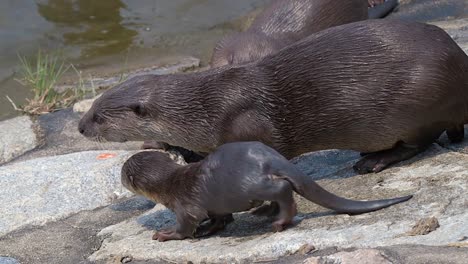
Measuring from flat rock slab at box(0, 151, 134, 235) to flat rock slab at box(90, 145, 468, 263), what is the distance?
0.36m

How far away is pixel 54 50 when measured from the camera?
819 centimetres

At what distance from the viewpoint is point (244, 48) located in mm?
5730

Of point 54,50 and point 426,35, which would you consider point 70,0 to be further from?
point 426,35

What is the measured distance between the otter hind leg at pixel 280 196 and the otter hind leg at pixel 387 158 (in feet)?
2.21

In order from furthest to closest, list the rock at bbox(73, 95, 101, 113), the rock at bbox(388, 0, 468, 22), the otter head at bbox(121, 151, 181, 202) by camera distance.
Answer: the rock at bbox(388, 0, 468, 22), the rock at bbox(73, 95, 101, 113), the otter head at bbox(121, 151, 181, 202)

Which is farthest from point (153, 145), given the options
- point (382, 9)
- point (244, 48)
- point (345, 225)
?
point (382, 9)

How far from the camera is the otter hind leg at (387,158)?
3943 mm

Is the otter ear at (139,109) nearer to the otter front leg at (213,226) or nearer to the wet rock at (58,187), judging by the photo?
the wet rock at (58,187)

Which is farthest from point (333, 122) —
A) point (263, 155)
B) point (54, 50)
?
point (54, 50)

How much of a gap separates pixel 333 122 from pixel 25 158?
6.25 feet

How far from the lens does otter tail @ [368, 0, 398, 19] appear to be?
7.18 metres

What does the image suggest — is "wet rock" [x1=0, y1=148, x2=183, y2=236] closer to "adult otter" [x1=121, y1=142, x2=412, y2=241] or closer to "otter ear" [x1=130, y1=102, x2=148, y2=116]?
"otter ear" [x1=130, y1=102, x2=148, y2=116]

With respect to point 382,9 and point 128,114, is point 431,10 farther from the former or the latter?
point 128,114

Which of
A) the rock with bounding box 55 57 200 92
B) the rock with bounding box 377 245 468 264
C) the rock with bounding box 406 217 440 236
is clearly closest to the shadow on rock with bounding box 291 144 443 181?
the rock with bounding box 406 217 440 236
